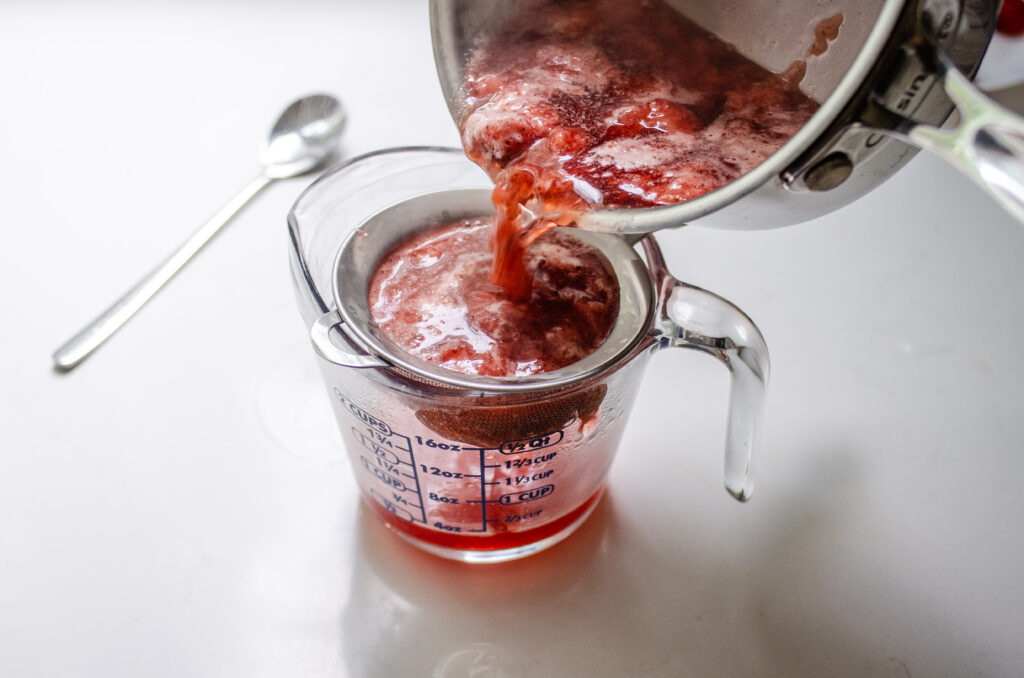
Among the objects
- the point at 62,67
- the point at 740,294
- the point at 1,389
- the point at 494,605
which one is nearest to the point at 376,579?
the point at 494,605

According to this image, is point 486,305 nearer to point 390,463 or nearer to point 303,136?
point 390,463

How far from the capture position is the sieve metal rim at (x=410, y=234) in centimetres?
69

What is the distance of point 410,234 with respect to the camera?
0.93 meters

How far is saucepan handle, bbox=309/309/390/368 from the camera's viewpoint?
69 centimetres

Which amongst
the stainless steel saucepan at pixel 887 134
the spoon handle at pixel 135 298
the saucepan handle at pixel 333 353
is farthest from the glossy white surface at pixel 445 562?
the stainless steel saucepan at pixel 887 134

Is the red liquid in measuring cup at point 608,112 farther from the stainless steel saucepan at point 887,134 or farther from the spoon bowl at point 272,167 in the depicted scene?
the spoon bowl at point 272,167

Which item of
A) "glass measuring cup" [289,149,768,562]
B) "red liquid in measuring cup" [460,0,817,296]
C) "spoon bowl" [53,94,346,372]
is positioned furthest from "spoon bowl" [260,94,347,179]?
"red liquid in measuring cup" [460,0,817,296]

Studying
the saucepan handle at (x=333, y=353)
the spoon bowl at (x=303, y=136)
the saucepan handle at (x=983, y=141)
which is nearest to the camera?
the saucepan handle at (x=983, y=141)

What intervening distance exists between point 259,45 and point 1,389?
0.88 metres

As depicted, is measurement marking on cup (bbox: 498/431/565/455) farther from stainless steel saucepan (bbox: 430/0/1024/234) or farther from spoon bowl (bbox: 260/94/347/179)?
spoon bowl (bbox: 260/94/347/179)

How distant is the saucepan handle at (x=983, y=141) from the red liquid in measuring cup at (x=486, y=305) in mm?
363

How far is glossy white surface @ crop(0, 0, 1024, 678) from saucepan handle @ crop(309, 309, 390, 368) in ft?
1.07

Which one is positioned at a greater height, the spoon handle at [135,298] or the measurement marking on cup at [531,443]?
the measurement marking on cup at [531,443]

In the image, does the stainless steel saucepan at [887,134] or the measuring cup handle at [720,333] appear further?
the measuring cup handle at [720,333]
